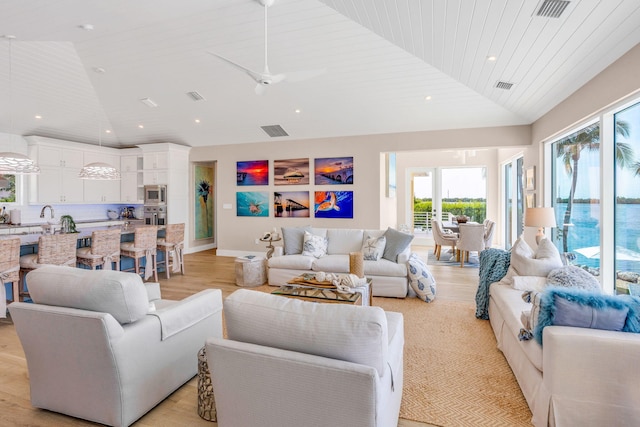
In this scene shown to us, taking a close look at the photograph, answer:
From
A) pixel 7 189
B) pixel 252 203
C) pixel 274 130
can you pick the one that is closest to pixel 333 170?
pixel 274 130

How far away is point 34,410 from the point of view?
7.24 ft

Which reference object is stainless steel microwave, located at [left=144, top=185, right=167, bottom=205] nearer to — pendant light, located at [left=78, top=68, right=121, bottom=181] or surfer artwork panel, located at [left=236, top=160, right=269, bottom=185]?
surfer artwork panel, located at [left=236, top=160, right=269, bottom=185]

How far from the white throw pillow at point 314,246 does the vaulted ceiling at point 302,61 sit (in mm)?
2458

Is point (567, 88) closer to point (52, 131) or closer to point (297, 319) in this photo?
point (297, 319)

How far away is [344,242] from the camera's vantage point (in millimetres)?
5648

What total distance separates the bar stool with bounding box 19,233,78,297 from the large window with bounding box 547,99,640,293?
248 inches

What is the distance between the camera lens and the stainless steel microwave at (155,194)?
8.23m

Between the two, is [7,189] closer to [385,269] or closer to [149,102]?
[149,102]

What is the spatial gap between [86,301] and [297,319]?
137 centimetres

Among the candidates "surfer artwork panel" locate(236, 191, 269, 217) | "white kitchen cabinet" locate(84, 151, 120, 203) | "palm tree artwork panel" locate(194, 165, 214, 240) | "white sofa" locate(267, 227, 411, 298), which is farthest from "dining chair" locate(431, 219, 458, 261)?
"white kitchen cabinet" locate(84, 151, 120, 203)

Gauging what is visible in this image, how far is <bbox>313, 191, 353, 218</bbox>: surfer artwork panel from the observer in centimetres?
730

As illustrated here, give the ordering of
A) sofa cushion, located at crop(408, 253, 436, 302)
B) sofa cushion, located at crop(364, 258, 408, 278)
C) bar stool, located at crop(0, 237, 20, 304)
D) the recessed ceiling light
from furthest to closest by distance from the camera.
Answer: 1. the recessed ceiling light
2. sofa cushion, located at crop(364, 258, 408, 278)
3. sofa cushion, located at crop(408, 253, 436, 302)
4. bar stool, located at crop(0, 237, 20, 304)

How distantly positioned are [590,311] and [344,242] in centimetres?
394

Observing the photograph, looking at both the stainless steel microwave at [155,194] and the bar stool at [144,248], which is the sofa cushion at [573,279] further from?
the stainless steel microwave at [155,194]
